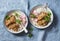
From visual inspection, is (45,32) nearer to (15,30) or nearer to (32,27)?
(32,27)

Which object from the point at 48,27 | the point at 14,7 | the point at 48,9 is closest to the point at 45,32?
the point at 48,27

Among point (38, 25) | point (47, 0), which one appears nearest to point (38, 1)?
point (47, 0)

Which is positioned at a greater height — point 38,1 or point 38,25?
point 38,1

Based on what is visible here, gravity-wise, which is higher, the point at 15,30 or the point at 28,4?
the point at 28,4

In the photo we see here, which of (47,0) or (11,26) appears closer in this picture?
(11,26)

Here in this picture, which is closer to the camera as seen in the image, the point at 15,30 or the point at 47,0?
the point at 15,30

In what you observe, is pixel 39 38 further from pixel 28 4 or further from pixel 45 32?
pixel 28 4
